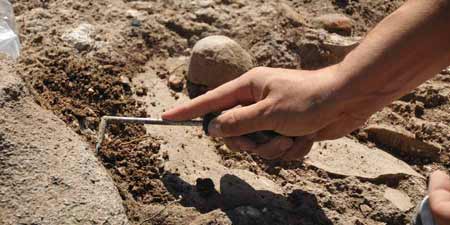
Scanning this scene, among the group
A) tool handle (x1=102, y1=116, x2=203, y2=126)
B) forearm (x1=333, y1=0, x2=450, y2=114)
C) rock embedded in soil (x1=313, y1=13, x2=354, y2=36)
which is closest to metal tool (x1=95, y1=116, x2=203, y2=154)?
tool handle (x1=102, y1=116, x2=203, y2=126)

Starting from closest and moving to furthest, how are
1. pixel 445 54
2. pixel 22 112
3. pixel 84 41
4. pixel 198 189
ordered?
pixel 445 54, pixel 22 112, pixel 198 189, pixel 84 41

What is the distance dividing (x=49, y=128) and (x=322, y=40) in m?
1.62

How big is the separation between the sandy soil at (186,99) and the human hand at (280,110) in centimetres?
20

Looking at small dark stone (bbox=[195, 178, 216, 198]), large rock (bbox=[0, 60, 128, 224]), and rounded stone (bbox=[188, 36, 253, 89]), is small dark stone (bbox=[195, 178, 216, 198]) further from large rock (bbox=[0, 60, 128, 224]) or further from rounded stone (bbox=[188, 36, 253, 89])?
rounded stone (bbox=[188, 36, 253, 89])

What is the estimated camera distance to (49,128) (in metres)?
2.18

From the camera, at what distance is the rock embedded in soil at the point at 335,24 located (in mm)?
3348

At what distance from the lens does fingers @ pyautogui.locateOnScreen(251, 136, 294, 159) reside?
2279mm

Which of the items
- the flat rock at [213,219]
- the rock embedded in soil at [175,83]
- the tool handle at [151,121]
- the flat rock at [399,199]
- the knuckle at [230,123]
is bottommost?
the flat rock at [399,199]

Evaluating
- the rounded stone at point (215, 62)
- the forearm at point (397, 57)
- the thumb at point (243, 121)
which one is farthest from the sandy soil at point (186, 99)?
the forearm at point (397, 57)

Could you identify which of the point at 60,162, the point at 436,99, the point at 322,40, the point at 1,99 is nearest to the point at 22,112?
the point at 1,99

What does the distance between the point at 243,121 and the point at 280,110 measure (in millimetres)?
145

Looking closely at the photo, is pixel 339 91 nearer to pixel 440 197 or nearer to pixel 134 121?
pixel 440 197

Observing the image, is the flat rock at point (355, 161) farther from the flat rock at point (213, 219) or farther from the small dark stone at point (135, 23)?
the small dark stone at point (135, 23)

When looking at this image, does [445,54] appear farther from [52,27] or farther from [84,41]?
[52,27]
